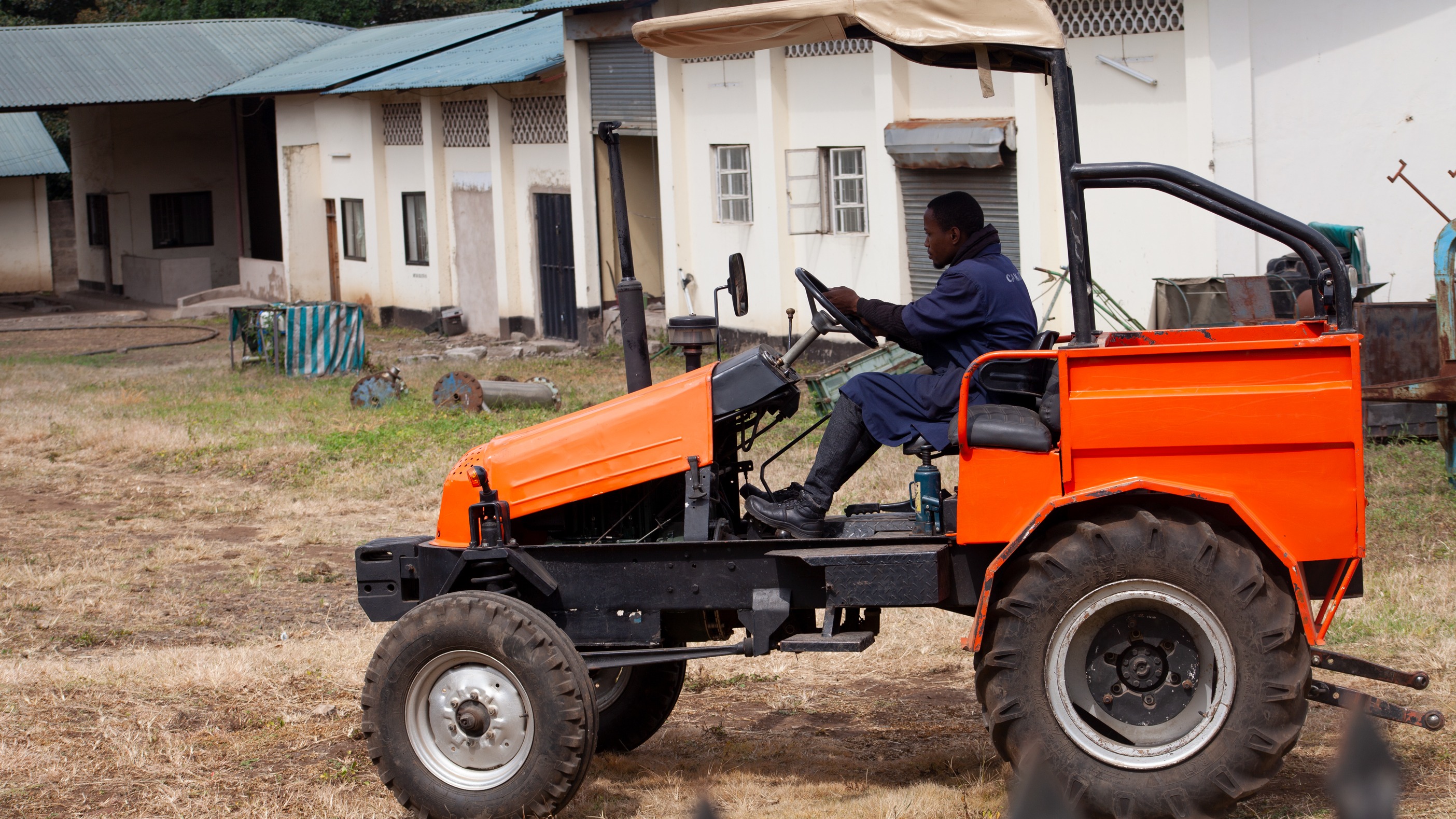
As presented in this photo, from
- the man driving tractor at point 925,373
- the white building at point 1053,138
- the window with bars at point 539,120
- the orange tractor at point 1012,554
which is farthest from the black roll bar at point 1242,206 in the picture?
the window with bars at point 539,120

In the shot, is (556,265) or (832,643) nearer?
(832,643)

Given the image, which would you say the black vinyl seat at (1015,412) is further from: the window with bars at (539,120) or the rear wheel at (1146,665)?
the window with bars at (539,120)

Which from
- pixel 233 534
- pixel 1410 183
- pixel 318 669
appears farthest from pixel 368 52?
pixel 318 669

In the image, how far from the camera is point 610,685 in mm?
5316

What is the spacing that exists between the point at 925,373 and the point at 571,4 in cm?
1509

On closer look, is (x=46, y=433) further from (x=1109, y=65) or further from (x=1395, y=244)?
(x=1395, y=244)

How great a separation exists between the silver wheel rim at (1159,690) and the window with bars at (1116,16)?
9.38 meters

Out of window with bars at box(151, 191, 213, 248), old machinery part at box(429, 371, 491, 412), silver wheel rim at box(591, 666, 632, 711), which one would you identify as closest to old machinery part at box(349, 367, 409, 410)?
old machinery part at box(429, 371, 491, 412)

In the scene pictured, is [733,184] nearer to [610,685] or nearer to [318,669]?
[318,669]

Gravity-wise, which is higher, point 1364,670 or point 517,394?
point 517,394

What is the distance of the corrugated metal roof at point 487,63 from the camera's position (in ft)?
67.3

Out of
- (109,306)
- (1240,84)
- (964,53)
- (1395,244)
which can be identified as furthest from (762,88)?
(109,306)

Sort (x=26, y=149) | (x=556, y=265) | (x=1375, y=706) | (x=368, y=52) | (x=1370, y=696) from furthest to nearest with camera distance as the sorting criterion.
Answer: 1. (x=26, y=149)
2. (x=368, y=52)
3. (x=556, y=265)
4. (x=1370, y=696)
5. (x=1375, y=706)

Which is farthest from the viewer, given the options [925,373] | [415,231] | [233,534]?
[415,231]
